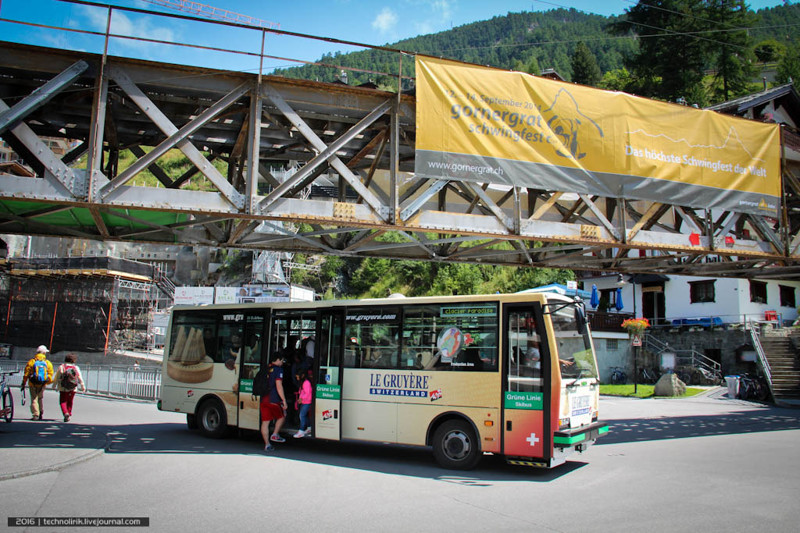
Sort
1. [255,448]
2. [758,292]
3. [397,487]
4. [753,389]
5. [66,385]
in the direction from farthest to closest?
[758,292] → [753,389] → [66,385] → [255,448] → [397,487]

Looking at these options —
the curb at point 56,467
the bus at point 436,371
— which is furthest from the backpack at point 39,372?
the curb at point 56,467

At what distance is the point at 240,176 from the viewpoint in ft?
39.6

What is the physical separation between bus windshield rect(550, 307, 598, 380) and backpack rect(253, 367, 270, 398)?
5735 mm

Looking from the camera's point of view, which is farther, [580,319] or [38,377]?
[38,377]

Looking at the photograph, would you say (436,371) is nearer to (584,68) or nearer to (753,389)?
(753,389)

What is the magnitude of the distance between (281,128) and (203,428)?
7.15 m

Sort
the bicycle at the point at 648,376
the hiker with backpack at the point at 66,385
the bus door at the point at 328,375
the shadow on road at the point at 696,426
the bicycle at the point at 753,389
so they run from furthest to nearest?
the bicycle at the point at 648,376 < the bicycle at the point at 753,389 < the hiker with backpack at the point at 66,385 < the shadow on road at the point at 696,426 < the bus door at the point at 328,375

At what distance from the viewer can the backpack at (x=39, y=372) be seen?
14844 mm

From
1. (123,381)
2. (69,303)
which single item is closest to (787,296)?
(123,381)

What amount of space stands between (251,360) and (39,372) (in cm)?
677

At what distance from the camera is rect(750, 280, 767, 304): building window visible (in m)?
36.3

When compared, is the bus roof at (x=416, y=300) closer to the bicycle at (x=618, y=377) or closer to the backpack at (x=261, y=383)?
the backpack at (x=261, y=383)

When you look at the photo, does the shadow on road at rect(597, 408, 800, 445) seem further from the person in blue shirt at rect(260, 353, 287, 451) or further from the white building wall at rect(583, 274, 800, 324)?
the white building wall at rect(583, 274, 800, 324)

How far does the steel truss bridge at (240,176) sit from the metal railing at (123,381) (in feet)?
39.3
